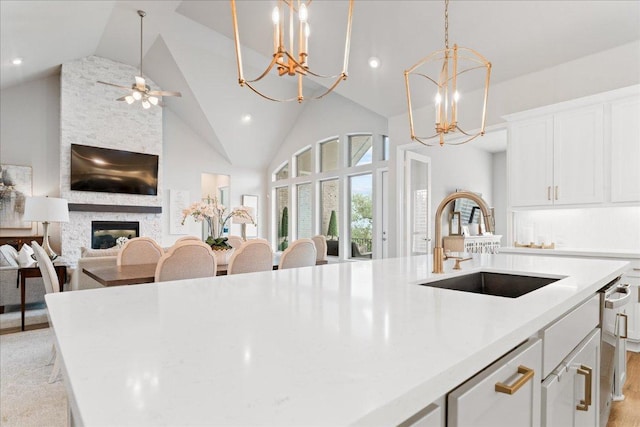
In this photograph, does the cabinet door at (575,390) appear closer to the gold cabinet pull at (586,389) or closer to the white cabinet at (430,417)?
the gold cabinet pull at (586,389)

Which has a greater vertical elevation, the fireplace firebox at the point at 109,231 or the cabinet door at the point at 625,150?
the cabinet door at the point at 625,150

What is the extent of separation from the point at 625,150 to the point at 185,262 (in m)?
3.93

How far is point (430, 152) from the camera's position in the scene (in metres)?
6.05

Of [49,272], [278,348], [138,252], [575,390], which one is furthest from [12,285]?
[575,390]

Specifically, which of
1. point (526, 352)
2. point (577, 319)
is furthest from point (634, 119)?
point (526, 352)

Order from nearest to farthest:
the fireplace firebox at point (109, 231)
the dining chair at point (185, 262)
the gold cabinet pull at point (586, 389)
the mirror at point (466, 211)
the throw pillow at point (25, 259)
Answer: the gold cabinet pull at point (586, 389) < the dining chair at point (185, 262) < the throw pillow at point (25, 259) < the fireplace firebox at point (109, 231) < the mirror at point (466, 211)

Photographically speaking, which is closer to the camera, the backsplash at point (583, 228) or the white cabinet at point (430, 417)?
the white cabinet at point (430, 417)

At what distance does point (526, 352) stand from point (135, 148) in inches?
301

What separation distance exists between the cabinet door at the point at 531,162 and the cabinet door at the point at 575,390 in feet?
8.53

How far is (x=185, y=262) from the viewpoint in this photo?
271 centimetres

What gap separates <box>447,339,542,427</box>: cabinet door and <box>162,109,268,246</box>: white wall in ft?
24.8

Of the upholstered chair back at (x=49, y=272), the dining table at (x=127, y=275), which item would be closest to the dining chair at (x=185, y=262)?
the dining table at (x=127, y=275)

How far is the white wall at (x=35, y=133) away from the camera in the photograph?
19.9 feet

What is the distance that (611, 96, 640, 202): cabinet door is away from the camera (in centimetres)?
309
